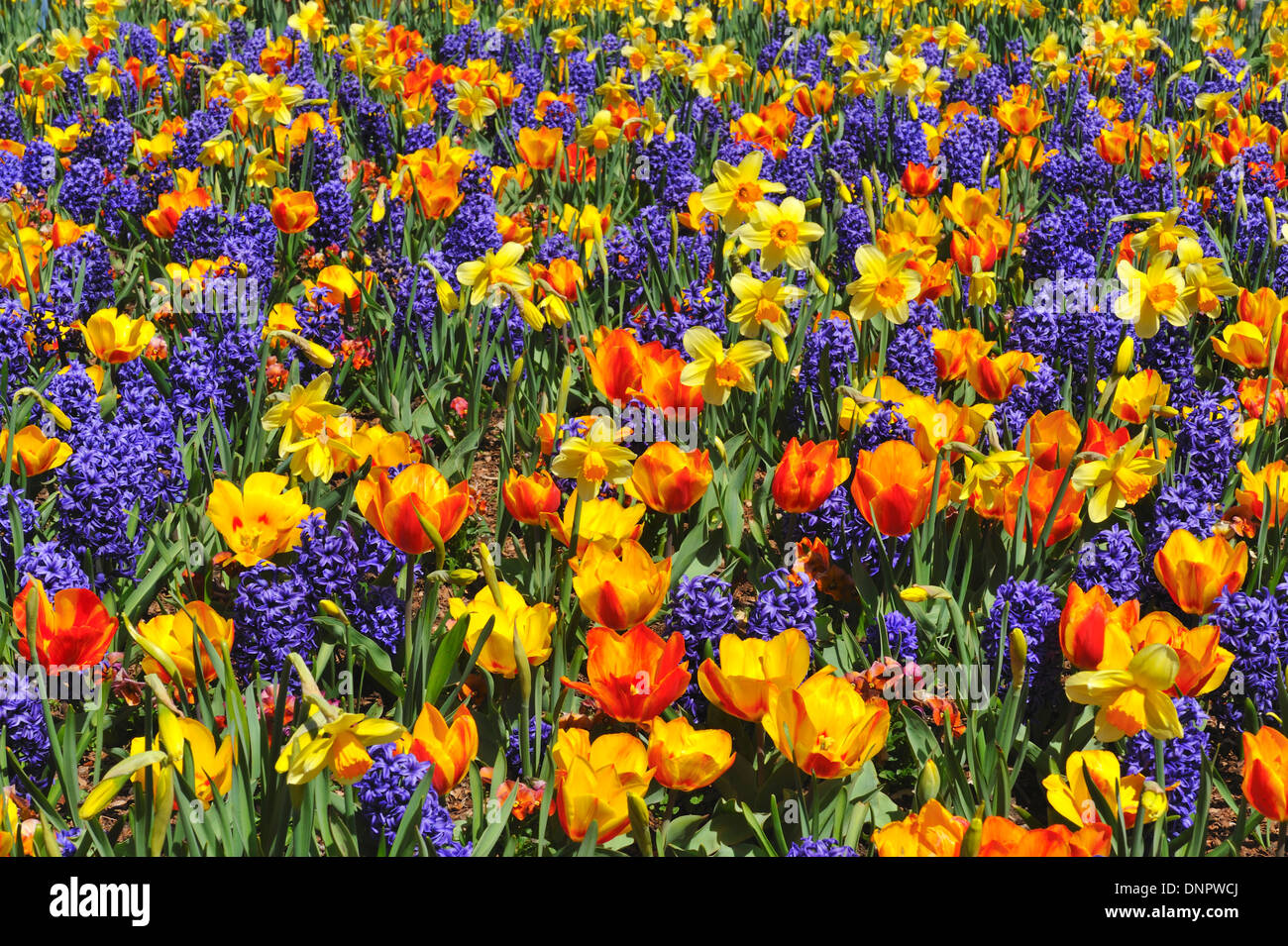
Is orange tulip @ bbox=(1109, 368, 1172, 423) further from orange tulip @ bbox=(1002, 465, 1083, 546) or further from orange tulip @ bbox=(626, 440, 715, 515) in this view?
orange tulip @ bbox=(626, 440, 715, 515)

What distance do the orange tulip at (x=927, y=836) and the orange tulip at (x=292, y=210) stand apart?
287cm

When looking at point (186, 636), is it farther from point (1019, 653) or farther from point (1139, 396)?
point (1139, 396)

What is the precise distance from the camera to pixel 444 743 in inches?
72.7

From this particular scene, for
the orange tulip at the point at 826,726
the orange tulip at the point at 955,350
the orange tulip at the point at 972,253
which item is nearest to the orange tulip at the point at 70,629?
the orange tulip at the point at 826,726

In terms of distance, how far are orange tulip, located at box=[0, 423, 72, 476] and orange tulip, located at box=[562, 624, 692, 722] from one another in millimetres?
1331

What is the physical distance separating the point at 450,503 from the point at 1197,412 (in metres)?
1.76

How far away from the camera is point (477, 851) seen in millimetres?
1896

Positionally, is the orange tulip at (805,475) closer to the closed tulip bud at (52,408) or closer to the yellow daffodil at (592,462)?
the yellow daffodil at (592,462)

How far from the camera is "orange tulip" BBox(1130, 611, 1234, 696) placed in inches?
75.2

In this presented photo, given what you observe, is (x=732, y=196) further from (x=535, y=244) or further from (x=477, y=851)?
(x=477, y=851)

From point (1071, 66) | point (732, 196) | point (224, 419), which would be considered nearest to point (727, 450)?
point (732, 196)

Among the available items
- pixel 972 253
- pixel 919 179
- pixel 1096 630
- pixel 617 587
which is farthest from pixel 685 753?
pixel 919 179

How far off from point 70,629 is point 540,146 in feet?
9.94

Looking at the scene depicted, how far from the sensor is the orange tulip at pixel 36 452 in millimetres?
2510
